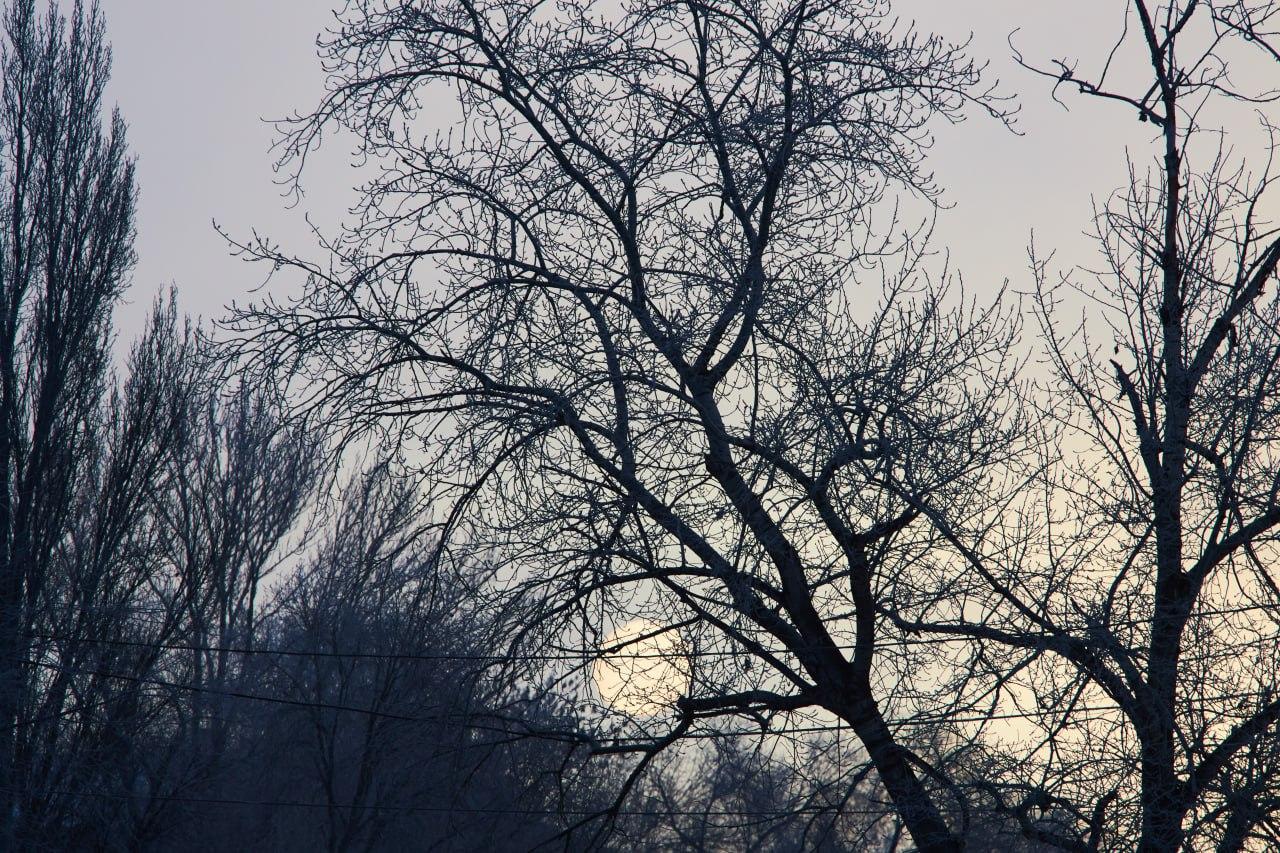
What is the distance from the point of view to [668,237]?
8266 millimetres

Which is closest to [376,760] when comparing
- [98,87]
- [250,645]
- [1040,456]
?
[250,645]

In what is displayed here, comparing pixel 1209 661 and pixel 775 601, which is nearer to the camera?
pixel 1209 661

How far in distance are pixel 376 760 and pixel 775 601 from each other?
13496mm

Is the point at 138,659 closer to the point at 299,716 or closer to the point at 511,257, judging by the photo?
the point at 299,716

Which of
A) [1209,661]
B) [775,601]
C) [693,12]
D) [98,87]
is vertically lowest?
[1209,661]

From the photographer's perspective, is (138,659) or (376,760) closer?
(138,659)

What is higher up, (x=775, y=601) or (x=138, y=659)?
(x=138, y=659)

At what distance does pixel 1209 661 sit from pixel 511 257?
494 cm

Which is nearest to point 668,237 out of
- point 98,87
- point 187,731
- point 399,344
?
point 399,344

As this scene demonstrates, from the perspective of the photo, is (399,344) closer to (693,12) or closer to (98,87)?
(693,12)

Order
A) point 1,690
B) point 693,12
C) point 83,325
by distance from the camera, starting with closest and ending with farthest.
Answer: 1. point 693,12
2. point 1,690
3. point 83,325

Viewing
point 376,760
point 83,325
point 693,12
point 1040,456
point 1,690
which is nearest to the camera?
point 1040,456

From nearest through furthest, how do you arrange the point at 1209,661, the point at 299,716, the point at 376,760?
the point at 1209,661 < the point at 376,760 < the point at 299,716

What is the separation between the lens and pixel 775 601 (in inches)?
312
